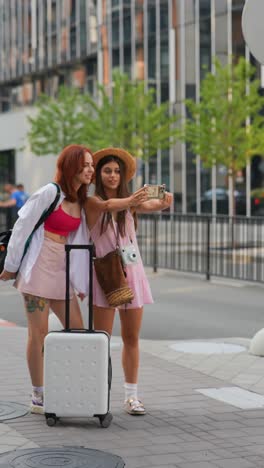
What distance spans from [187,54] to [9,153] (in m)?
25.6

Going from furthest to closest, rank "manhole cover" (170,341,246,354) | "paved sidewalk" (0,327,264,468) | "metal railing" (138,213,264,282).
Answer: "metal railing" (138,213,264,282) < "manhole cover" (170,341,246,354) < "paved sidewalk" (0,327,264,468)

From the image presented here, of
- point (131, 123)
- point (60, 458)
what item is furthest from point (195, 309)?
point (131, 123)

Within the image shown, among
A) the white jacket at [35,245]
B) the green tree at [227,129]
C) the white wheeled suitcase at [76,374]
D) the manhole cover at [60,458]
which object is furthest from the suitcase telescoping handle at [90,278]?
the green tree at [227,129]

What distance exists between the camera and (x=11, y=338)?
10.5m

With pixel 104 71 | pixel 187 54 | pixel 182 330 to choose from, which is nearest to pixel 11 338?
pixel 182 330

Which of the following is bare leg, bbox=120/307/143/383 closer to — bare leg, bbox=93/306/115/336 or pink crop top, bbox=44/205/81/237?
bare leg, bbox=93/306/115/336

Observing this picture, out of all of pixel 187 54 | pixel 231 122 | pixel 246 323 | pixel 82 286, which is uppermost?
pixel 187 54

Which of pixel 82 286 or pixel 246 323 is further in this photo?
pixel 246 323

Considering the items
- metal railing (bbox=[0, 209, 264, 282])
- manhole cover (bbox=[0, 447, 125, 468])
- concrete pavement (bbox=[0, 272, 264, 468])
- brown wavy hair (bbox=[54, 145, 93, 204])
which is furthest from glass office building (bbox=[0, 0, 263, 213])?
manhole cover (bbox=[0, 447, 125, 468])

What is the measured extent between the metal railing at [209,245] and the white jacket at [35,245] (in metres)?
10.2

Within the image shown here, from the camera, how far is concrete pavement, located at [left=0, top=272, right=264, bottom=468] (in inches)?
229

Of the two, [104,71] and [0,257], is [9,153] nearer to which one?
[104,71]

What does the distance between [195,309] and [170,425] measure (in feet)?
22.8

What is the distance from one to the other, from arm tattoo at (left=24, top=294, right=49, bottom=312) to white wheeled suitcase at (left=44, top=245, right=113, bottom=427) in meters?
0.39
